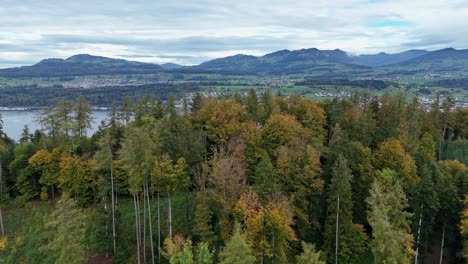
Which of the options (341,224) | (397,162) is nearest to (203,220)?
(341,224)

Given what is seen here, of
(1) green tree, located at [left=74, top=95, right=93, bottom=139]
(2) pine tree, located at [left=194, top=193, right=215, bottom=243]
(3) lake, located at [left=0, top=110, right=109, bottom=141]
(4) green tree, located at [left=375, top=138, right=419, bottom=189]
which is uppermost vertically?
(1) green tree, located at [left=74, top=95, right=93, bottom=139]

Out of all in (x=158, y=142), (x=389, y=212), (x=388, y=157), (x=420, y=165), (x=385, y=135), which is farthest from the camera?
(x=385, y=135)

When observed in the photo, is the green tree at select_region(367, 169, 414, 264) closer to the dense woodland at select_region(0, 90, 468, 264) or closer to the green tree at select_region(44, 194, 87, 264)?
the dense woodland at select_region(0, 90, 468, 264)

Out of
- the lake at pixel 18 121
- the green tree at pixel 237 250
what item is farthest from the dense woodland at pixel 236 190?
the lake at pixel 18 121

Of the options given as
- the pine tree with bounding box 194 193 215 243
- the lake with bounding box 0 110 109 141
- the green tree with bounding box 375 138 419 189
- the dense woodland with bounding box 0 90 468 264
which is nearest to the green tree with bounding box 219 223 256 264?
the dense woodland with bounding box 0 90 468 264

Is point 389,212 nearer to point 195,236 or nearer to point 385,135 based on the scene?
point 195,236

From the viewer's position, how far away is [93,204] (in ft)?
157

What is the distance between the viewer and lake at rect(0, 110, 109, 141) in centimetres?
11812

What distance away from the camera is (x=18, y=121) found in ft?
477

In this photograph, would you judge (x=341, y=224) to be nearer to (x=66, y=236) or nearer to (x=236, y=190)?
(x=236, y=190)

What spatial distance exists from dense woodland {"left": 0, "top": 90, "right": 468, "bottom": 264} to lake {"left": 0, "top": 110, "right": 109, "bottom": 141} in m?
59.0

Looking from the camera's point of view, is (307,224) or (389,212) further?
(307,224)

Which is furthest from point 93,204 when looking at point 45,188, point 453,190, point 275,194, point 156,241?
point 453,190

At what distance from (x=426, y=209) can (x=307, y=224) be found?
38.6ft
